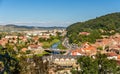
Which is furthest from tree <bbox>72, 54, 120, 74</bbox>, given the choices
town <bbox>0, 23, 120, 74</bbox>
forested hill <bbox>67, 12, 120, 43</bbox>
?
forested hill <bbox>67, 12, 120, 43</bbox>

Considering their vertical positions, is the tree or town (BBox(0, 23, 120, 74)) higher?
the tree

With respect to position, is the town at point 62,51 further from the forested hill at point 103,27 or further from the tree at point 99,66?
the forested hill at point 103,27

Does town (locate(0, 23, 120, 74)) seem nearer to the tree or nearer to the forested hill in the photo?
the tree

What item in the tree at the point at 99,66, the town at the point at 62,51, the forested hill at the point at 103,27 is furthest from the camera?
the forested hill at the point at 103,27

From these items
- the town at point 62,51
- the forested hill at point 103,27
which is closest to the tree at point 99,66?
the town at point 62,51

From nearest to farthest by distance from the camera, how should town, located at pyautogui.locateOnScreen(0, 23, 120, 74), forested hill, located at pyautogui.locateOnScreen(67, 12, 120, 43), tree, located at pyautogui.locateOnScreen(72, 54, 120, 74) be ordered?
tree, located at pyautogui.locateOnScreen(72, 54, 120, 74)
town, located at pyautogui.locateOnScreen(0, 23, 120, 74)
forested hill, located at pyautogui.locateOnScreen(67, 12, 120, 43)

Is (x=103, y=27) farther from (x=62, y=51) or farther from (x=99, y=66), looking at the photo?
(x=99, y=66)

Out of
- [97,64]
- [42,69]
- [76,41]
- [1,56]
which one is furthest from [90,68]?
[76,41]

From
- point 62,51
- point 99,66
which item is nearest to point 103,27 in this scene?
point 62,51

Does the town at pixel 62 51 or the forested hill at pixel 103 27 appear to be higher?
the forested hill at pixel 103 27

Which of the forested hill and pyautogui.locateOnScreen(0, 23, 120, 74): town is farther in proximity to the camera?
the forested hill

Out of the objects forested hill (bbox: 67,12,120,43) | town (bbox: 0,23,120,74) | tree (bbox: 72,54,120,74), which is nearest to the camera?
tree (bbox: 72,54,120,74)

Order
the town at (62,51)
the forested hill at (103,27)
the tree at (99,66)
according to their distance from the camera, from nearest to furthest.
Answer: the tree at (99,66) → the town at (62,51) → the forested hill at (103,27)
